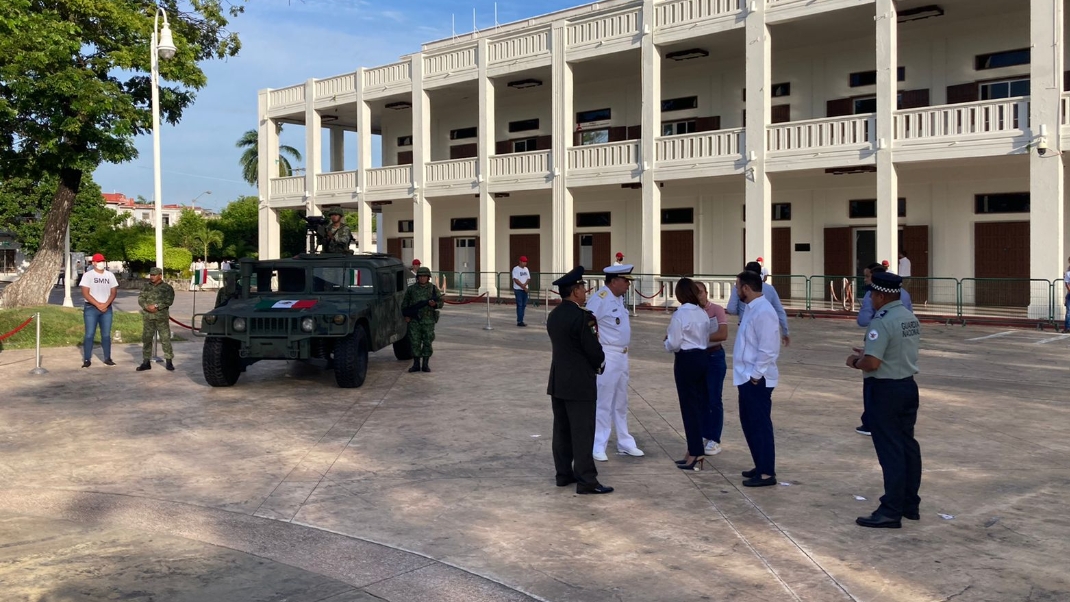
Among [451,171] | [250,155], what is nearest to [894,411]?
[451,171]

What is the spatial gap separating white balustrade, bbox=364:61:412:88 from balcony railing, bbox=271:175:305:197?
571 centimetres

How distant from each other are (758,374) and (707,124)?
23103 millimetres

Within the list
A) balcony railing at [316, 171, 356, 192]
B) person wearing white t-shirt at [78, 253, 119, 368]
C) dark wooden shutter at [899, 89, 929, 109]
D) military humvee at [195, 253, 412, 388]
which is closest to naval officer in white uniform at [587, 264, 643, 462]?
military humvee at [195, 253, 412, 388]

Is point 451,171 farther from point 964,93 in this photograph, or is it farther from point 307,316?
point 307,316

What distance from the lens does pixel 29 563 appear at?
5465mm

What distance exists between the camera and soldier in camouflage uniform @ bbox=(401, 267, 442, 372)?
13.1m

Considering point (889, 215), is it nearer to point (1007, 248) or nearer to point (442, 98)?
point (1007, 248)

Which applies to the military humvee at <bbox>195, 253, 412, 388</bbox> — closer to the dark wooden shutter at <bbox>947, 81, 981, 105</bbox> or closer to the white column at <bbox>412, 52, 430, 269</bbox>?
the dark wooden shutter at <bbox>947, 81, 981, 105</bbox>

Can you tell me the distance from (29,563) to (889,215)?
829 inches

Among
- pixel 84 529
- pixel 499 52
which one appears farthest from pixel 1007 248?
pixel 84 529

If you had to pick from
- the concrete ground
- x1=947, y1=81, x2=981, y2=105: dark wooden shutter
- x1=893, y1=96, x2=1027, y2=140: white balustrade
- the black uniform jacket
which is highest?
x1=947, y1=81, x2=981, y2=105: dark wooden shutter

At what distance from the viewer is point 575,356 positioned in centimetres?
700

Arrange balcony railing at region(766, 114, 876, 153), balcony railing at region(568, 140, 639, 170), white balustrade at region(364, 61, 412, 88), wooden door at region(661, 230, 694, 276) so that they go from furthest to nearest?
white balustrade at region(364, 61, 412, 88), wooden door at region(661, 230, 694, 276), balcony railing at region(568, 140, 639, 170), balcony railing at region(766, 114, 876, 153)

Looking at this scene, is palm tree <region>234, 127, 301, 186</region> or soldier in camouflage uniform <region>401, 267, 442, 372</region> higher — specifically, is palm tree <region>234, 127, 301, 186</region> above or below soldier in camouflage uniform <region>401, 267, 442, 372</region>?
above
